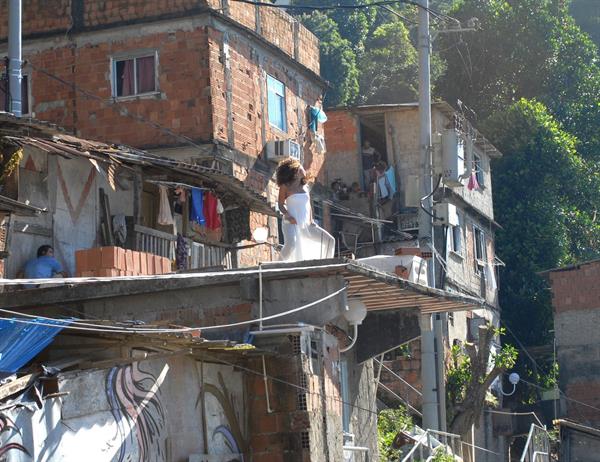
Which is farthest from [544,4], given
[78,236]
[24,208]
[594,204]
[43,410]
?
[43,410]

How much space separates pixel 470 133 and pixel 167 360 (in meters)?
24.1

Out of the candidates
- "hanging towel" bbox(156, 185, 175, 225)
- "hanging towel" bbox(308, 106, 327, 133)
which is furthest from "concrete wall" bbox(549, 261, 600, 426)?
"hanging towel" bbox(156, 185, 175, 225)

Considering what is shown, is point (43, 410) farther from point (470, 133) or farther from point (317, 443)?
point (470, 133)

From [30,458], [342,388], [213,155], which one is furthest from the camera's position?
[213,155]

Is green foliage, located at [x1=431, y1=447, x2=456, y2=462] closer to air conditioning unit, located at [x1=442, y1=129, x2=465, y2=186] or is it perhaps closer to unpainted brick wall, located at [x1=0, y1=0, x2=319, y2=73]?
air conditioning unit, located at [x1=442, y1=129, x2=465, y2=186]

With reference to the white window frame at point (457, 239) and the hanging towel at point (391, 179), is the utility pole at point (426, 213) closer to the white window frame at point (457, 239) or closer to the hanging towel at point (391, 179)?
the hanging towel at point (391, 179)

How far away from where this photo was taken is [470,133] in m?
35.8

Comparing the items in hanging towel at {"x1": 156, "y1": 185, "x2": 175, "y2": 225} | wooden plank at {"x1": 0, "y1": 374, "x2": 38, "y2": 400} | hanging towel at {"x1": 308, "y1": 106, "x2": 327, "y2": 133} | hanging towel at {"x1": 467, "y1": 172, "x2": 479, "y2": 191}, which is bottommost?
wooden plank at {"x1": 0, "y1": 374, "x2": 38, "y2": 400}

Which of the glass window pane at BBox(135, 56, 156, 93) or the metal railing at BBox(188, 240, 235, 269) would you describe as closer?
the metal railing at BBox(188, 240, 235, 269)

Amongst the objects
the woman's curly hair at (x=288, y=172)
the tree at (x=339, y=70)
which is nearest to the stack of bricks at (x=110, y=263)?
the woman's curly hair at (x=288, y=172)

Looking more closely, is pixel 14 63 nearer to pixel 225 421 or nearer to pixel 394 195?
pixel 225 421

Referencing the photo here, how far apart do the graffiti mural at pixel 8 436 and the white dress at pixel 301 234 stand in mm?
5240

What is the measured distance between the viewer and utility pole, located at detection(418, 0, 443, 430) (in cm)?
2158

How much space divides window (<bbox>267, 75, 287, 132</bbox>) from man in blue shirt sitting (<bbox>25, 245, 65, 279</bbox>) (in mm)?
12080
